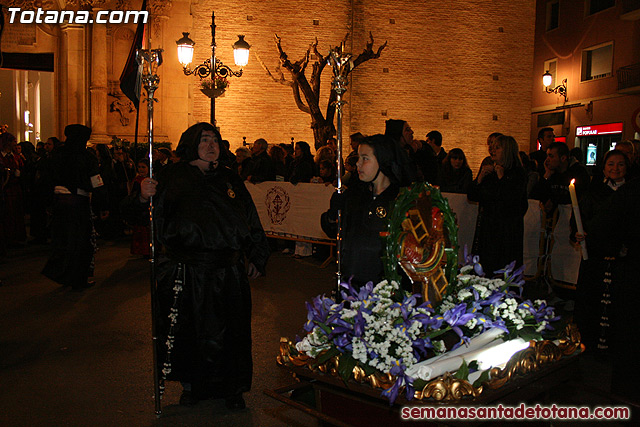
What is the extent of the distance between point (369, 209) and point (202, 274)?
4.46 feet

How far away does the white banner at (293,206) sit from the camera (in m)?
11.5

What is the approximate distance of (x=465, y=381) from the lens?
248 centimetres

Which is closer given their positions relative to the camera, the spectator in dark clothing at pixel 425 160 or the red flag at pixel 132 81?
the red flag at pixel 132 81

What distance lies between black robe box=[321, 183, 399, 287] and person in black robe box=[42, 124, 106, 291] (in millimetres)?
5487

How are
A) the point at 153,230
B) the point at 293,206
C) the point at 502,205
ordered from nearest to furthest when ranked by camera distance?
the point at 153,230 → the point at 502,205 → the point at 293,206

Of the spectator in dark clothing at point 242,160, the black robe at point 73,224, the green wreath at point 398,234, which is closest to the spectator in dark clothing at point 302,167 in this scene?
the spectator in dark clothing at point 242,160

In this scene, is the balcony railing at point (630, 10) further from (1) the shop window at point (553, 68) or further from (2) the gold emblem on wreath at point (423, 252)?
(2) the gold emblem on wreath at point (423, 252)

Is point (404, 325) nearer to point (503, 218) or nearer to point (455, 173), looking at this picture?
point (503, 218)

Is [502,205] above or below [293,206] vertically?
above

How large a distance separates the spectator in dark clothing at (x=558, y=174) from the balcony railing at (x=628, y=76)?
22.2 meters

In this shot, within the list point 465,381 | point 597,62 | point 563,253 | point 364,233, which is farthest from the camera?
point 597,62

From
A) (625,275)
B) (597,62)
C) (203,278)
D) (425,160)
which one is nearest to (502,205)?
(425,160)

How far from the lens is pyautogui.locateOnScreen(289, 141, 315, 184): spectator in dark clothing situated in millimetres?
12094

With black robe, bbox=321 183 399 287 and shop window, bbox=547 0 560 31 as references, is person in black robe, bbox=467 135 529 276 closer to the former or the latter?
black robe, bbox=321 183 399 287
